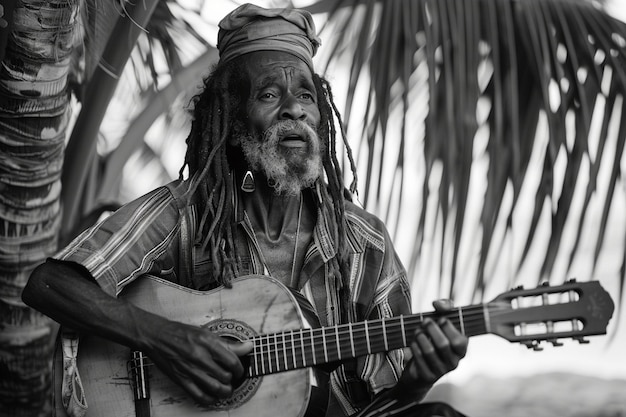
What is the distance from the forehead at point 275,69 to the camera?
2.72 m

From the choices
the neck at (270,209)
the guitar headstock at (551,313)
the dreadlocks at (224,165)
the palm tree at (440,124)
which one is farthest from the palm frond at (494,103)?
the guitar headstock at (551,313)

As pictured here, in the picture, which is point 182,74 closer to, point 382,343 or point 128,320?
point 128,320

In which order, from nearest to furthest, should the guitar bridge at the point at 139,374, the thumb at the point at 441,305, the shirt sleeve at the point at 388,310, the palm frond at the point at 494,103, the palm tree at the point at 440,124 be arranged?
1. the thumb at the point at 441,305
2. the guitar bridge at the point at 139,374
3. the shirt sleeve at the point at 388,310
4. the palm tree at the point at 440,124
5. the palm frond at the point at 494,103

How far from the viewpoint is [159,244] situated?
2.50 meters

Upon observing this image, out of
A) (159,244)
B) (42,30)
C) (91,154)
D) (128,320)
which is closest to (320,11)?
(91,154)

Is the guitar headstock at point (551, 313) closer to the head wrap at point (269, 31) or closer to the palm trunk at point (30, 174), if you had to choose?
the head wrap at point (269, 31)

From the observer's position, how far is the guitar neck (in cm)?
205

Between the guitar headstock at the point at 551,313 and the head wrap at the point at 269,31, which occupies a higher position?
the head wrap at the point at 269,31

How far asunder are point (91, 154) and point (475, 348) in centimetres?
785

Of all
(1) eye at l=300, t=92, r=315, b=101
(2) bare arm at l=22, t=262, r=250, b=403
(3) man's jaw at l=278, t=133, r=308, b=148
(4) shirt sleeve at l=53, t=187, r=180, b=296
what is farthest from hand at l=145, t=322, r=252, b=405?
(1) eye at l=300, t=92, r=315, b=101

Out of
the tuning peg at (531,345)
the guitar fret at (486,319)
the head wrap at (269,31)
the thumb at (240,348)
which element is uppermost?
the head wrap at (269,31)

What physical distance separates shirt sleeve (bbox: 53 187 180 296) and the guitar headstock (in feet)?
3.11

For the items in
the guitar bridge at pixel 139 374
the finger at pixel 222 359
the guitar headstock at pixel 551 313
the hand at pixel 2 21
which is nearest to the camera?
the guitar headstock at pixel 551 313

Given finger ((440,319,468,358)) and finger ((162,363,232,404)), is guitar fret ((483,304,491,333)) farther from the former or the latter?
finger ((162,363,232,404))
